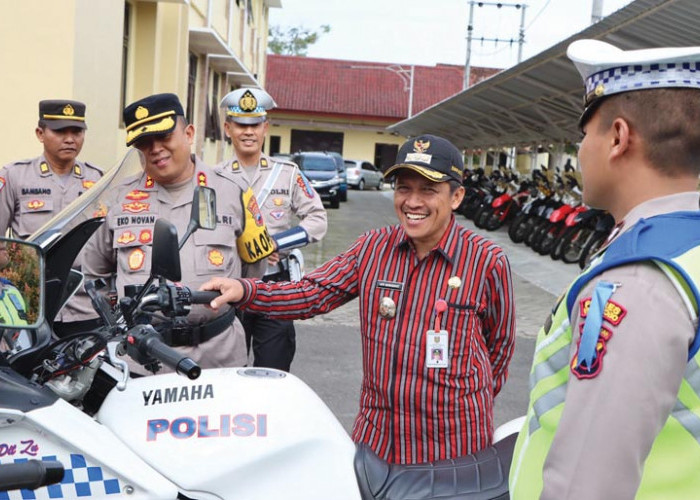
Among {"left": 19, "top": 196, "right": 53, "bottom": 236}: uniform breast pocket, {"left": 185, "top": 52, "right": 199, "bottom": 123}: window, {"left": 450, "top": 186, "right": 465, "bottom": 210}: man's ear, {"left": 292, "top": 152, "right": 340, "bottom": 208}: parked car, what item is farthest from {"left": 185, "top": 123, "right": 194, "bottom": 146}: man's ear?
{"left": 292, "top": 152, "right": 340, "bottom": 208}: parked car

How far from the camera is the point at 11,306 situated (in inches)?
71.7

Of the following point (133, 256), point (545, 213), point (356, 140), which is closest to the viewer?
point (133, 256)

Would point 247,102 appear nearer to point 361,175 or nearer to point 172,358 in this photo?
point 172,358

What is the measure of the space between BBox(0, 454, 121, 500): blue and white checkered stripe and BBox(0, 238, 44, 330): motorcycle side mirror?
0.31 meters

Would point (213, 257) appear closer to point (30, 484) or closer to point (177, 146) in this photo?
point (177, 146)

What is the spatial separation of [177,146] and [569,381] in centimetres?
224

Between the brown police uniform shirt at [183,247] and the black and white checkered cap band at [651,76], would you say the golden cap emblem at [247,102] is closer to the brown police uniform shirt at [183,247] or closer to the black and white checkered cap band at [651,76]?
the brown police uniform shirt at [183,247]

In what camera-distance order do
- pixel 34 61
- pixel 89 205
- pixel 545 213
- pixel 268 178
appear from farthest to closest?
pixel 545 213 → pixel 34 61 → pixel 268 178 → pixel 89 205

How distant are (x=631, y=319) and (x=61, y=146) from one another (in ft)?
14.5

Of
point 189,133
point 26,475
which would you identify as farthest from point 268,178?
point 26,475

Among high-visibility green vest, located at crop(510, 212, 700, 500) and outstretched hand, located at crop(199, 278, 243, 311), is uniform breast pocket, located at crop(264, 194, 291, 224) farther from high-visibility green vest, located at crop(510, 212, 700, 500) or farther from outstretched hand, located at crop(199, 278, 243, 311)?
high-visibility green vest, located at crop(510, 212, 700, 500)

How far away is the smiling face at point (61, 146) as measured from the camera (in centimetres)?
491

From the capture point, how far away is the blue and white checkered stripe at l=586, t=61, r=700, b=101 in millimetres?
1234

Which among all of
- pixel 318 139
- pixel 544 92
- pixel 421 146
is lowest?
pixel 421 146
